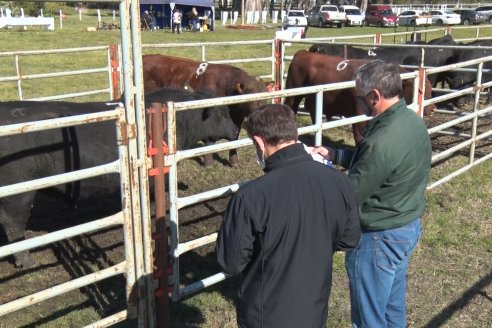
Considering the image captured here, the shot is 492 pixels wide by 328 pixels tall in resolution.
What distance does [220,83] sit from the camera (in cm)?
841

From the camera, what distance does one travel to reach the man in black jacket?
7.45 feet

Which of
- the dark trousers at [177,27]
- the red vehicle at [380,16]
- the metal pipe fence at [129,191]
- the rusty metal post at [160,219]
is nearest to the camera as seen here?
the metal pipe fence at [129,191]

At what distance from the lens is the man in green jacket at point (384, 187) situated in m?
2.85

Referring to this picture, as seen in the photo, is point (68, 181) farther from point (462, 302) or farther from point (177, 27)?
point (177, 27)

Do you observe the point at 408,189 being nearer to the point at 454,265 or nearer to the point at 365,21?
the point at 454,265

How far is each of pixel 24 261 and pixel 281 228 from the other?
10.2 ft

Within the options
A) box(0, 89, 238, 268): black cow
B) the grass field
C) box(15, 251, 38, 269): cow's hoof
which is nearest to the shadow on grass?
the grass field

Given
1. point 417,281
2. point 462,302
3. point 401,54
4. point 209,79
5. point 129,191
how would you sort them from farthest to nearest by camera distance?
point 401,54 → point 209,79 → point 417,281 → point 462,302 → point 129,191

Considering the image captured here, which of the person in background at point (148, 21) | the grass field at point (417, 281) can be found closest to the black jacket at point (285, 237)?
the grass field at point (417, 281)

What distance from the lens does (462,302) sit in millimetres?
4410

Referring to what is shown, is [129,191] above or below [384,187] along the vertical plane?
below

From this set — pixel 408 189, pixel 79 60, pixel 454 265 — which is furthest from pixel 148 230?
pixel 79 60

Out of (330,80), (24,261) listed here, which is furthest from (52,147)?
(330,80)

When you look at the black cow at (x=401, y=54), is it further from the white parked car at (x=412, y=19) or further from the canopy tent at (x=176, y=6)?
the white parked car at (x=412, y=19)
